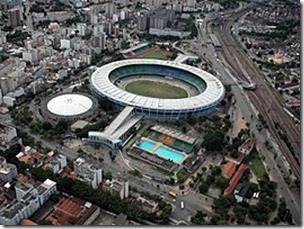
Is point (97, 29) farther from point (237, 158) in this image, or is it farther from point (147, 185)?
point (147, 185)

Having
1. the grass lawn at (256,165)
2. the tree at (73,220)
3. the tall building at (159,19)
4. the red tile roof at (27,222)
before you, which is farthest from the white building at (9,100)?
the tall building at (159,19)

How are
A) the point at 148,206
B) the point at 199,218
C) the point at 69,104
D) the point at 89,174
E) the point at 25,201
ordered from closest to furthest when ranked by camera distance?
the point at 25,201, the point at 199,218, the point at 148,206, the point at 89,174, the point at 69,104

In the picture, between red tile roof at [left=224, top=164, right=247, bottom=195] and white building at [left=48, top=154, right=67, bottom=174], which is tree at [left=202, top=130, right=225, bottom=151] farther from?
white building at [left=48, top=154, right=67, bottom=174]

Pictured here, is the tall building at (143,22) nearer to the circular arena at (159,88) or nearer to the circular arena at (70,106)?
the circular arena at (159,88)

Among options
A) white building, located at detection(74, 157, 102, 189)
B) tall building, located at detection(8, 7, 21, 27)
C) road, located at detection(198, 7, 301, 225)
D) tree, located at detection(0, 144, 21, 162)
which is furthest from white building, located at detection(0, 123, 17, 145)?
tall building, located at detection(8, 7, 21, 27)

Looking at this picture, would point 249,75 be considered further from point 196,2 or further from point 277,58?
point 196,2

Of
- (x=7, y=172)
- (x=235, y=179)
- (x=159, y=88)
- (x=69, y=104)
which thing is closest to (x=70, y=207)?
(x=7, y=172)

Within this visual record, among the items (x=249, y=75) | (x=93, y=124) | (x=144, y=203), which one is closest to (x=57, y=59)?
(x=93, y=124)
